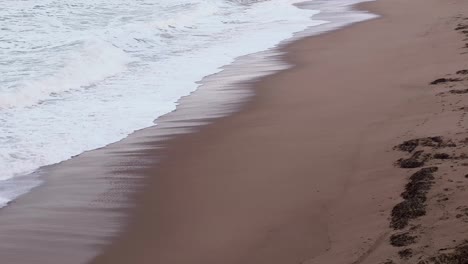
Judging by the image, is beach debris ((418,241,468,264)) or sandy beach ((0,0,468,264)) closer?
beach debris ((418,241,468,264))

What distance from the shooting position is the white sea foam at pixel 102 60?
885 cm

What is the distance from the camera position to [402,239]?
4656mm

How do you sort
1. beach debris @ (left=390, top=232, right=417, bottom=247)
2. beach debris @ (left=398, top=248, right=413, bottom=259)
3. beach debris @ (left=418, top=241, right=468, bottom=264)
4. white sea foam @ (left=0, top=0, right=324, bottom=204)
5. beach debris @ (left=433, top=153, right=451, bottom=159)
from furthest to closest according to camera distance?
white sea foam @ (left=0, top=0, right=324, bottom=204)
beach debris @ (left=433, top=153, right=451, bottom=159)
beach debris @ (left=390, top=232, right=417, bottom=247)
beach debris @ (left=398, top=248, right=413, bottom=259)
beach debris @ (left=418, top=241, right=468, bottom=264)

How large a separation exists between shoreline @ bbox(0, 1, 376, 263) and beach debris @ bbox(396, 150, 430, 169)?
227 cm

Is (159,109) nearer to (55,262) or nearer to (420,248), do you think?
(55,262)

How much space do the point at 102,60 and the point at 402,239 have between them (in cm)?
994

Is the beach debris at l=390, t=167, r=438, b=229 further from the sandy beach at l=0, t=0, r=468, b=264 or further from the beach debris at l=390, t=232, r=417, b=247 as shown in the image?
the beach debris at l=390, t=232, r=417, b=247

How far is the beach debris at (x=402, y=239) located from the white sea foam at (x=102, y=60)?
12.1 feet

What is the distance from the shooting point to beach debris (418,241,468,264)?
4121mm

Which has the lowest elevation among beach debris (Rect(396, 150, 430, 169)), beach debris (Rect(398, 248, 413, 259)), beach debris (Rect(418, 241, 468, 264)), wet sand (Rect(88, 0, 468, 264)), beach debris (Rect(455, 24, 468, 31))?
beach debris (Rect(455, 24, 468, 31))

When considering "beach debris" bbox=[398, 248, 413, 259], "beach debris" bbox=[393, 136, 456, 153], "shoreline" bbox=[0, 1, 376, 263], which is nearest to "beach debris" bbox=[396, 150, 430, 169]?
"beach debris" bbox=[393, 136, 456, 153]

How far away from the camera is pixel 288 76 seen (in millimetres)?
11844

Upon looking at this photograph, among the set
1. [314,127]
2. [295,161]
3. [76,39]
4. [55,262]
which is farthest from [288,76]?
[55,262]

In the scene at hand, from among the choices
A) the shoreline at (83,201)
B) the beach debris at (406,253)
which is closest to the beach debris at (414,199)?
the beach debris at (406,253)
